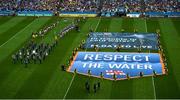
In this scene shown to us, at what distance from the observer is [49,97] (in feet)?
121

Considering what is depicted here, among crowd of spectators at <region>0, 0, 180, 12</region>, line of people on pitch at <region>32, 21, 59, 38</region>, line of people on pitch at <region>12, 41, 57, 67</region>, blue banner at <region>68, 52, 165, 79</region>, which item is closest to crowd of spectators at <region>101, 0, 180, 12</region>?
crowd of spectators at <region>0, 0, 180, 12</region>

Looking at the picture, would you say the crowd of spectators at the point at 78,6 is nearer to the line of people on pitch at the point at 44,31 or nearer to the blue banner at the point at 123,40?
the line of people on pitch at the point at 44,31

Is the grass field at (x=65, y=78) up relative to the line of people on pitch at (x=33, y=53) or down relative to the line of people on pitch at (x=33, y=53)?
down

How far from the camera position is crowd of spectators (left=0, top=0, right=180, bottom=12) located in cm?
7612

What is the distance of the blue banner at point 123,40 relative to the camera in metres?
53.3

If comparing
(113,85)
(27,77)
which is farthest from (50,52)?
(113,85)

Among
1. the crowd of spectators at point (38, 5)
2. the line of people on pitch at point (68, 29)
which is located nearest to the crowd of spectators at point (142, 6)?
the crowd of spectators at point (38, 5)

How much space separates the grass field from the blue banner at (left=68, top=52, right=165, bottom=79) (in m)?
1.33

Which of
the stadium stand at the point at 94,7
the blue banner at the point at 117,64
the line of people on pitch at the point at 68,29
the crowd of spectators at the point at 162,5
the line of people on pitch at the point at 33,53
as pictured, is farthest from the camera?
the crowd of spectators at the point at 162,5

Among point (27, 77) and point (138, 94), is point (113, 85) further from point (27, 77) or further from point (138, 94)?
point (27, 77)

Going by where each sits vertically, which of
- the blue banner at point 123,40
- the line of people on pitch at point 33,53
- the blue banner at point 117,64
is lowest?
the blue banner at point 123,40

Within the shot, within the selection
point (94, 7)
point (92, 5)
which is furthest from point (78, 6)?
point (94, 7)

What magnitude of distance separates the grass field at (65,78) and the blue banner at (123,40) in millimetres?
1451

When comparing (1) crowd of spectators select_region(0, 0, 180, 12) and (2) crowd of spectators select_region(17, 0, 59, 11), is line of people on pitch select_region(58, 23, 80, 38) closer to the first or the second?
(1) crowd of spectators select_region(0, 0, 180, 12)
